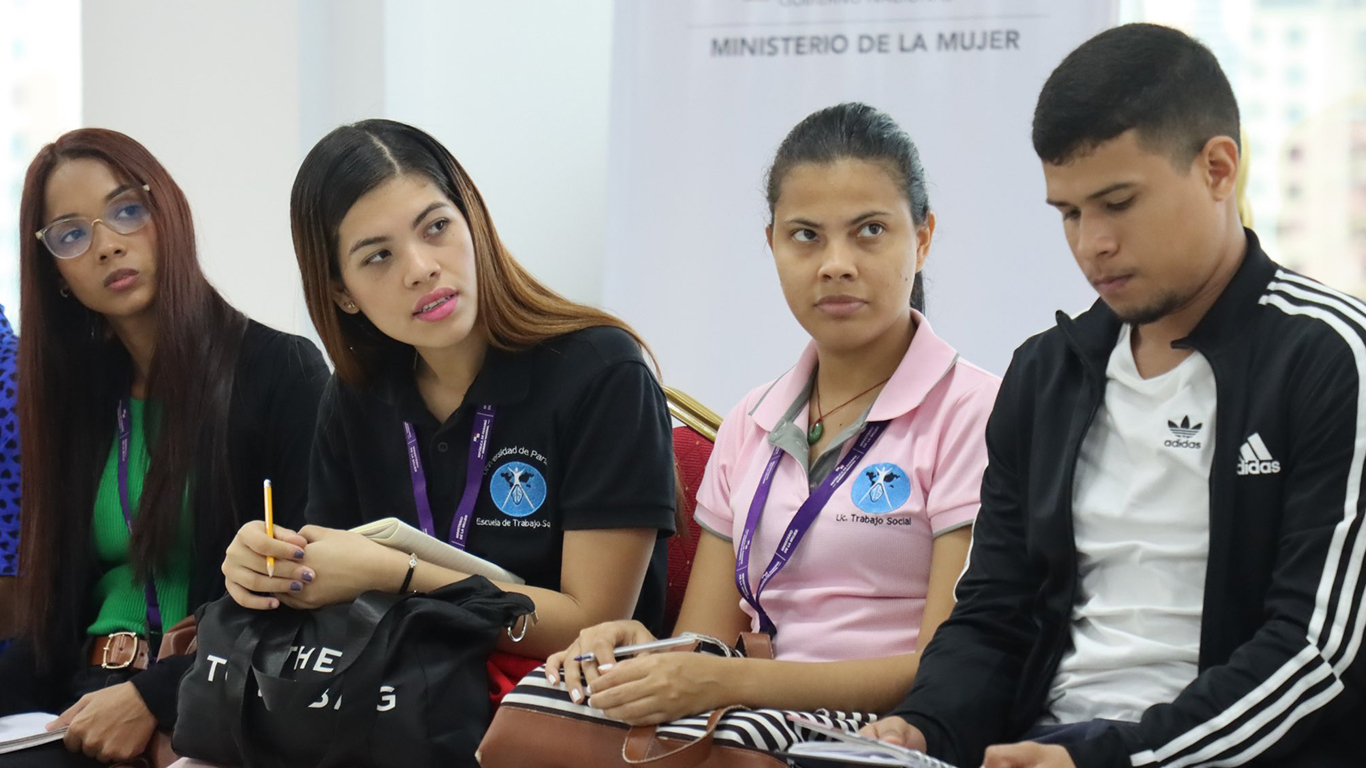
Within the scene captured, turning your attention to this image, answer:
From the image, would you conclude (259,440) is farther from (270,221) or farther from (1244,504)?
(270,221)

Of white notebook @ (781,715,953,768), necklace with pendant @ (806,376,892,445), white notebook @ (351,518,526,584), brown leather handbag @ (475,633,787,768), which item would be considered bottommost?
brown leather handbag @ (475,633,787,768)

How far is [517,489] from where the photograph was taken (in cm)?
250

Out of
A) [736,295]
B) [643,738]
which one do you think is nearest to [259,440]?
[643,738]

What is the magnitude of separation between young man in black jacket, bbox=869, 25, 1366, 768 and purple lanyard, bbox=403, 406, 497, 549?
89cm

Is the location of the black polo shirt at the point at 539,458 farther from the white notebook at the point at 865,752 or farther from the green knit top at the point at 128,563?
the white notebook at the point at 865,752

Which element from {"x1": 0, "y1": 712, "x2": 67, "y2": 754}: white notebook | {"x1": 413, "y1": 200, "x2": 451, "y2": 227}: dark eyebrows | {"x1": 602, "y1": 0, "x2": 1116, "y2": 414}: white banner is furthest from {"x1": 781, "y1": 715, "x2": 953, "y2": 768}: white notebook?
{"x1": 602, "y1": 0, "x2": 1116, "y2": 414}: white banner

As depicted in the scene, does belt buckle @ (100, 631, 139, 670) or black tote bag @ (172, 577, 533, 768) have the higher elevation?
black tote bag @ (172, 577, 533, 768)

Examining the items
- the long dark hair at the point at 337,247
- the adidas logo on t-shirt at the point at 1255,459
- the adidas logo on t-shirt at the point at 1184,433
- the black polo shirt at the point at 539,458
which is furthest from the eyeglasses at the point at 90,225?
the adidas logo on t-shirt at the point at 1255,459

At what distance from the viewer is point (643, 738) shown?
1.85 metres

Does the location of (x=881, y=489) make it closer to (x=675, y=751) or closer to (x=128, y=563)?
(x=675, y=751)

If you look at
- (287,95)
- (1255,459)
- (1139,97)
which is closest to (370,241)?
(1139,97)

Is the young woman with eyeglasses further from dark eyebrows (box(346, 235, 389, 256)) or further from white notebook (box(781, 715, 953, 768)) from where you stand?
white notebook (box(781, 715, 953, 768))

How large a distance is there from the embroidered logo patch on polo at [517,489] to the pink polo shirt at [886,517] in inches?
16.1

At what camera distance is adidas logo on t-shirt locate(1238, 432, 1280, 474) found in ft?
5.74
